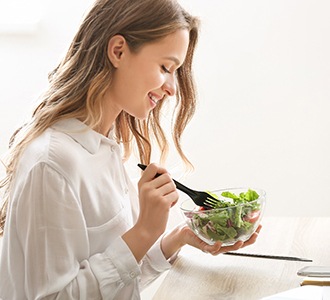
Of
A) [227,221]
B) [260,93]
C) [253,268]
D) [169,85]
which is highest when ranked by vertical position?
[169,85]

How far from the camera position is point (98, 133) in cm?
154

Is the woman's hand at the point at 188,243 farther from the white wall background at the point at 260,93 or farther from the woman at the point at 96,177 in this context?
the white wall background at the point at 260,93

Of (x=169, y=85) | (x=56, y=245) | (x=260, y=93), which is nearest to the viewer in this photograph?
(x=56, y=245)

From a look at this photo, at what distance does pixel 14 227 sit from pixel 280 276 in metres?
0.50

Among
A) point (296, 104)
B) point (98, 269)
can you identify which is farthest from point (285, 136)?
point (98, 269)

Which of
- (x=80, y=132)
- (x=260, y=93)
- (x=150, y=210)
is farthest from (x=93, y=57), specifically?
(x=260, y=93)

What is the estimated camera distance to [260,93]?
2.81 m

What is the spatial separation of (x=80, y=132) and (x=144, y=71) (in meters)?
0.18

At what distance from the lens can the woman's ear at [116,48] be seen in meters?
1.51

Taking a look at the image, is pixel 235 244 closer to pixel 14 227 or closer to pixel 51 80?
pixel 14 227

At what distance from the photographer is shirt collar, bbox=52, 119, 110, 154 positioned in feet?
4.85

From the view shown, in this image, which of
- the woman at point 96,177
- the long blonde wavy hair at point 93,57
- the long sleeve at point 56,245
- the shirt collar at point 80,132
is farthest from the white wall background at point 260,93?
the long sleeve at point 56,245

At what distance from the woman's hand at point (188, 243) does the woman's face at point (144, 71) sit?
256 mm

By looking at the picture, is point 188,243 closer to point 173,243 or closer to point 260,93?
point 173,243
